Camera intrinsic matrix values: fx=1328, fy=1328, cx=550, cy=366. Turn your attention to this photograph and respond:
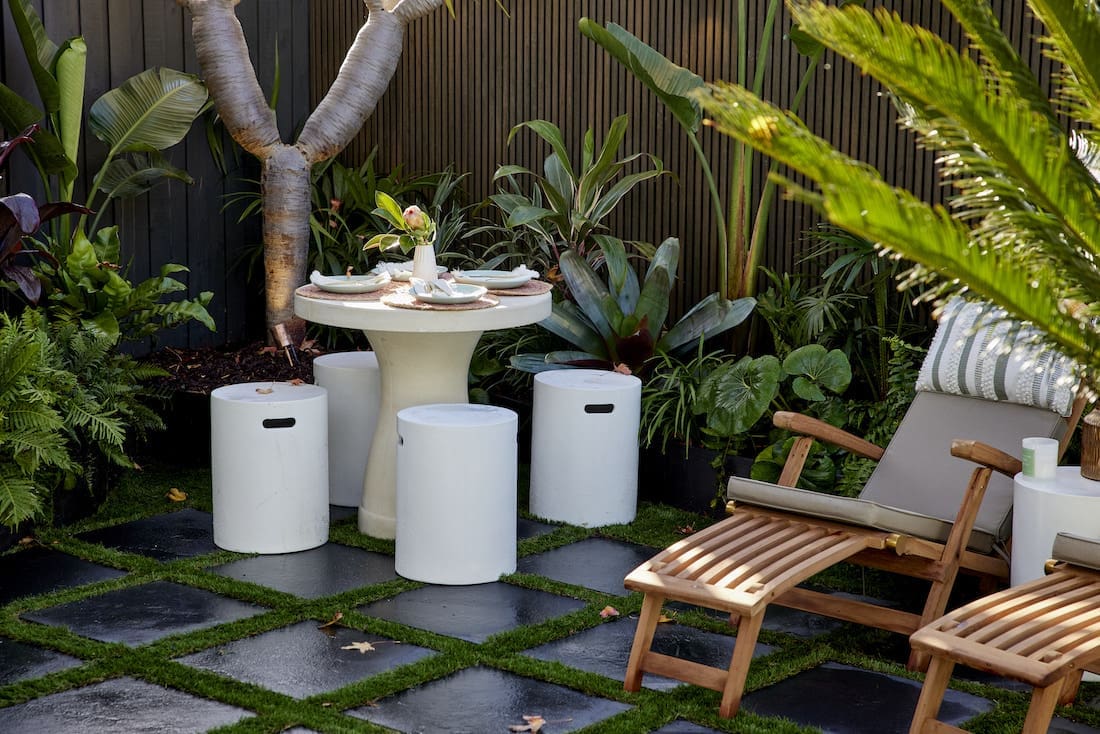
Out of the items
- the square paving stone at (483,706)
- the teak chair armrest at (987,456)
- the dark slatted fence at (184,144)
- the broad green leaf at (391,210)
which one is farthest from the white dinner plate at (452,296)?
the dark slatted fence at (184,144)

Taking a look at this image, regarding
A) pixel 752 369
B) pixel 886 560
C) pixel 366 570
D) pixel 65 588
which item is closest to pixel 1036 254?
pixel 886 560

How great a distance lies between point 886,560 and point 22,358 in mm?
3080

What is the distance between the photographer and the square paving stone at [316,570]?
15.5 feet

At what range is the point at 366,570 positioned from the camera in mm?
4934

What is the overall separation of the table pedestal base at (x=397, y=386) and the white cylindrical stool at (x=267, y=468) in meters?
0.25

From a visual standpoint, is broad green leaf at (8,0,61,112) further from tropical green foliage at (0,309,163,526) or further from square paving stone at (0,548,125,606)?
square paving stone at (0,548,125,606)

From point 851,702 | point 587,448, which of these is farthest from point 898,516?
point 587,448

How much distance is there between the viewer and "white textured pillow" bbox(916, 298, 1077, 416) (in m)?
4.50

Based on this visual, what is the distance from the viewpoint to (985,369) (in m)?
4.66

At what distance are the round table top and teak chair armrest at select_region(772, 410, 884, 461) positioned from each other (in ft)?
3.55

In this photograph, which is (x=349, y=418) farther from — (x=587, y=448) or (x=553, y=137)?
(x=553, y=137)

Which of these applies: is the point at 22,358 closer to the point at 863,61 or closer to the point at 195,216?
the point at 195,216

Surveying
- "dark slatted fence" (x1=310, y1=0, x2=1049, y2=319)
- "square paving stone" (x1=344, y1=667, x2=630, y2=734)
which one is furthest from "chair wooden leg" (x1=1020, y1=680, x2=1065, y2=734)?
"dark slatted fence" (x1=310, y1=0, x2=1049, y2=319)

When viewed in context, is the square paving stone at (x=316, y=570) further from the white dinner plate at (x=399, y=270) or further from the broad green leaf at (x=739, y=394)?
the broad green leaf at (x=739, y=394)
